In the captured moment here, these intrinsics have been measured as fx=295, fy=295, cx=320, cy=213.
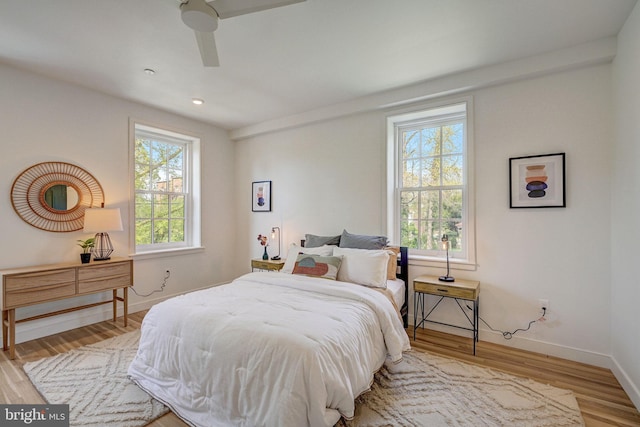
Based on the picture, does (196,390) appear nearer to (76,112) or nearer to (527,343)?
(527,343)

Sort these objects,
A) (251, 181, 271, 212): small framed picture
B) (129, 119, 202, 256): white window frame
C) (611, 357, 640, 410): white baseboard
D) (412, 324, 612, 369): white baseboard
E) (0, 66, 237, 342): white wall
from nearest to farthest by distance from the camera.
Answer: (611, 357, 640, 410): white baseboard, (412, 324, 612, 369): white baseboard, (0, 66, 237, 342): white wall, (129, 119, 202, 256): white window frame, (251, 181, 271, 212): small framed picture

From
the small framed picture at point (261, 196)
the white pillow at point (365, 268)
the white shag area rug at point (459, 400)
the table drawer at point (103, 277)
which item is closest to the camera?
the white shag area rug at point (459, 400)

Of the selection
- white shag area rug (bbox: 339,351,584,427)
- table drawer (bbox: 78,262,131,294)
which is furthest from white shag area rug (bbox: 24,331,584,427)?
table drawer (bbox: 78,262,131,294)

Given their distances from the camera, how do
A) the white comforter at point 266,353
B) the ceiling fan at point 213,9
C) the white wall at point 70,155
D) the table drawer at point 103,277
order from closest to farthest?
the white comforter at point 266,353 → the ceiling fan at point 213,9 → the white wall at point 70,155 → the table drawer at point 103,277

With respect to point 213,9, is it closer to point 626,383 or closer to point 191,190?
point 191,190

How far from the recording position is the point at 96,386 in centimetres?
221

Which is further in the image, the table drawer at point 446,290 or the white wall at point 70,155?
the white wall at point 70,155

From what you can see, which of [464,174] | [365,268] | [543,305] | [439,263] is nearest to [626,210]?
[543,305]

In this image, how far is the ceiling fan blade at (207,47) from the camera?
1.94 meters

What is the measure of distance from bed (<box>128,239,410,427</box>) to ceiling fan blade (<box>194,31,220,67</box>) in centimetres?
179

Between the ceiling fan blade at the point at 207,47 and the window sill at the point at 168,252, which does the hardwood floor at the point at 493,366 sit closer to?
the window sill at the point at 168,252

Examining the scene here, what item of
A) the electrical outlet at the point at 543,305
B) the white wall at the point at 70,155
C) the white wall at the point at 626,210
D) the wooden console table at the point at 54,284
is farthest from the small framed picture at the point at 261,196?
the white wall at the point at 626,210

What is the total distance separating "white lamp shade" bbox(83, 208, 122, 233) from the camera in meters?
3.16

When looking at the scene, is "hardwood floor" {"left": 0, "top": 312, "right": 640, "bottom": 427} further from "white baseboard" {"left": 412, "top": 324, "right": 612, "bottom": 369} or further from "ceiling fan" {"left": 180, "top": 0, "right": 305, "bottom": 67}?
"ceiling fan" {"left": 180, "top": 0, "right": 305, "bottom": 67}
